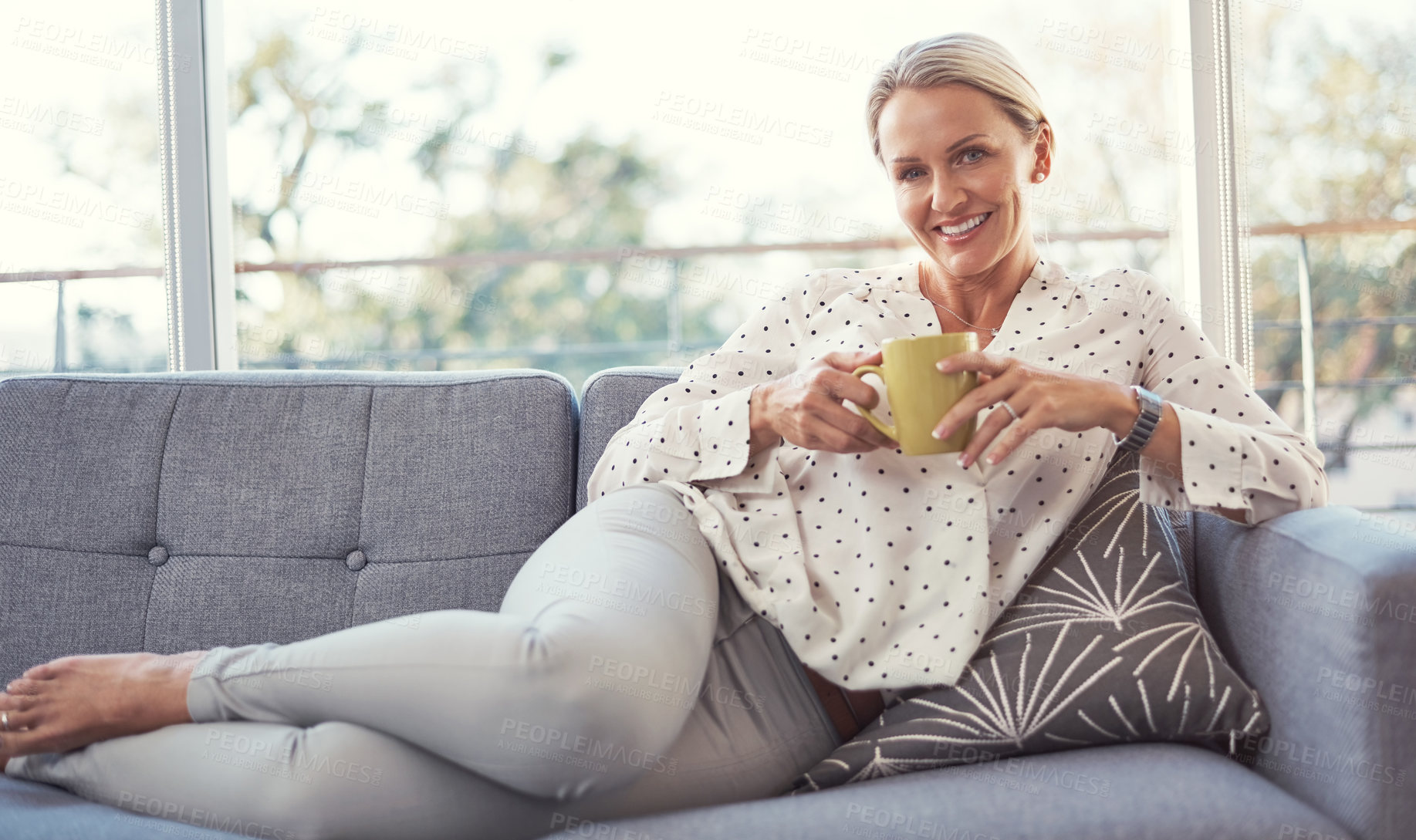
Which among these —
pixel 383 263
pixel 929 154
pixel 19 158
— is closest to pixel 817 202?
pixel 383 263

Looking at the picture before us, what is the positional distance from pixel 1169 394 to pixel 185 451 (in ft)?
4.43

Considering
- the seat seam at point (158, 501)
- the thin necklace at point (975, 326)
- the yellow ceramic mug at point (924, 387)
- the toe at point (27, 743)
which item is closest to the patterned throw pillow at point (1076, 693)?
the yellow ceramic mug at point (924, 387)

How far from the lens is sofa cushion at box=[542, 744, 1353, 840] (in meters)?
0.81

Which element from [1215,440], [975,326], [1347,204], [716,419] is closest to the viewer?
[1215,440]

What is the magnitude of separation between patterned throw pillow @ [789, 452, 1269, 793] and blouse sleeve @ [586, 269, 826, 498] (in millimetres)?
337

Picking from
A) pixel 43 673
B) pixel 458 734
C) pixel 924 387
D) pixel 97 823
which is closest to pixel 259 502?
pixel 43 673

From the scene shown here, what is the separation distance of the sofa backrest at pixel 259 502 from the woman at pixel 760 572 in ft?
0.68

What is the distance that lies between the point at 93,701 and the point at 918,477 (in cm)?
89

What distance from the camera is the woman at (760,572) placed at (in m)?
0.85

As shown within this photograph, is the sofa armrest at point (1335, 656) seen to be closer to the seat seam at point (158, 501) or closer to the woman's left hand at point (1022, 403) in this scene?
the woman's left hand at point (1022, 403)

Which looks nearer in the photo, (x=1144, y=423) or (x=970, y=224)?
(x=1144, y=423)

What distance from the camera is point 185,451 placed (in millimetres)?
1396

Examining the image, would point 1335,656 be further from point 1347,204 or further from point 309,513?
point 1347,204

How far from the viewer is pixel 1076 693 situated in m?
0.97
